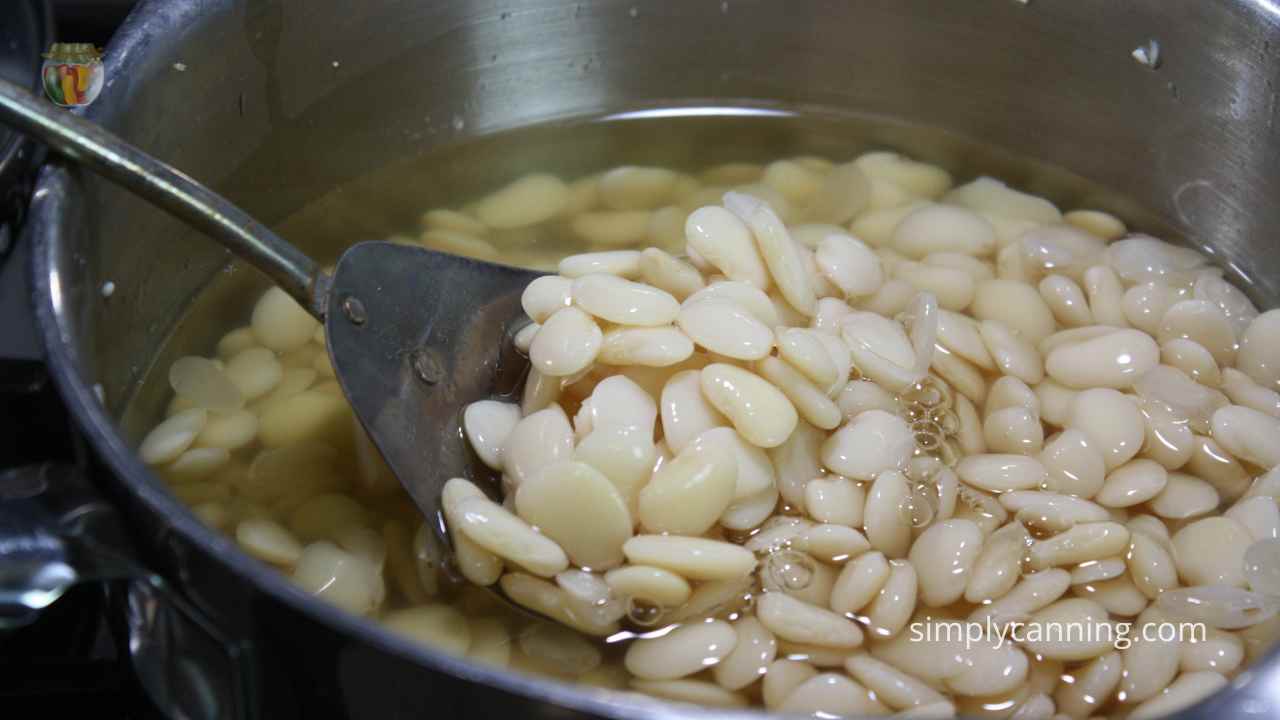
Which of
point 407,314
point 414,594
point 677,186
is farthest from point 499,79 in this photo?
point 414,594

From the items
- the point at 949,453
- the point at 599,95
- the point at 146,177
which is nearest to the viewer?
the point at 146,177

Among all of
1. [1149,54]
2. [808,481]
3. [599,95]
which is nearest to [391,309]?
[808,481]

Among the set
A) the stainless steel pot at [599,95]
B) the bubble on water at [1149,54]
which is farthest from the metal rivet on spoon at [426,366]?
the bubble on water at [1149,54]

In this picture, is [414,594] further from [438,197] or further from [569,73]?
[569,73]

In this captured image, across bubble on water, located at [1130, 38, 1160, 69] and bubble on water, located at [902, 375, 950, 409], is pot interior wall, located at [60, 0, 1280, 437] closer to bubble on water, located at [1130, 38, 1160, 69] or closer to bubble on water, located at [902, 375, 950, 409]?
bubble on water, located at [1130, 38, 1160, 69]

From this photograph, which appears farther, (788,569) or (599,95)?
(599,95)

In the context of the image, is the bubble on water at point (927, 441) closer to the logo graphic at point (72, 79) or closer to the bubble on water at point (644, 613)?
the bubble on water at point (644, 613)

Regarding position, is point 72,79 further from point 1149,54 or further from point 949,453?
point 1149,54
